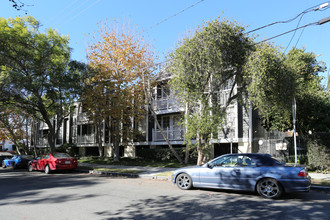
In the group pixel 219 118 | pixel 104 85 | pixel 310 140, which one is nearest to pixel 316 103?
pixel 310 140

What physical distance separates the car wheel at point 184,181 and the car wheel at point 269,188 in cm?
242

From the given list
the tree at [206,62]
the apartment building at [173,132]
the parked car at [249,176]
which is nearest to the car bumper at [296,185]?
the parked car at [249,176]

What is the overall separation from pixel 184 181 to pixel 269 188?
295cm

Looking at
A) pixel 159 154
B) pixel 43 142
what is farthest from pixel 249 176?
pixel 43 142

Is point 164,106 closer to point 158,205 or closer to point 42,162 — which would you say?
point 42,162

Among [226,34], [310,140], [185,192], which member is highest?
[226,34]

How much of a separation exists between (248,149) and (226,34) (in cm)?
960

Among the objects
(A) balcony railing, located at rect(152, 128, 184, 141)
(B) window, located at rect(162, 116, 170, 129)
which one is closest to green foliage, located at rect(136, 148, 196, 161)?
(A) balcony railing, located at rect(152, 128, 184, 141)

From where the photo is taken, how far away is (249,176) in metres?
8.09

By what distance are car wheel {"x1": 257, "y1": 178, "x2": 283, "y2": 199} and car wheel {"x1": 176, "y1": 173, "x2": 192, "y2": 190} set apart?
2421 mm

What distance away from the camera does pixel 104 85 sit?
21.4 meters

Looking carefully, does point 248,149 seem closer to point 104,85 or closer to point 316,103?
point 316,103

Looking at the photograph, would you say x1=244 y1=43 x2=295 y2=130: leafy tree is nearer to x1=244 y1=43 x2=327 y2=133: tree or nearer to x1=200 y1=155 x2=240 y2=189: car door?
x1=244 y1=43 x2=327 y2=133: tree

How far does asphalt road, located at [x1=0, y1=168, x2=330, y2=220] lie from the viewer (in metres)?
6.02
